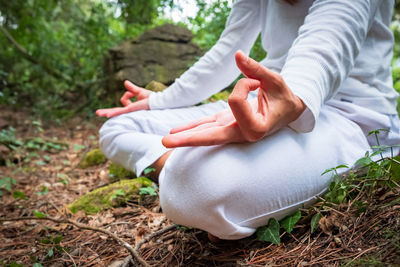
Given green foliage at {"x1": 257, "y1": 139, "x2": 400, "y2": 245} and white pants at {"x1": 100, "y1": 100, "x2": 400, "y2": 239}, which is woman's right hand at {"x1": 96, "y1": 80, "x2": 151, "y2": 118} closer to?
white pants at {"x1": 100, "y1": 100, "x2": 400, "y2": 239}

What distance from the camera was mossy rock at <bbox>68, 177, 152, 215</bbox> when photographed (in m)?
1.62

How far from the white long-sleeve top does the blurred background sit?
71.4 inches

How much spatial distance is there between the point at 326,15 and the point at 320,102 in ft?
1.10

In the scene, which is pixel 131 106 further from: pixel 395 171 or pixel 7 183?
pixel 395 171

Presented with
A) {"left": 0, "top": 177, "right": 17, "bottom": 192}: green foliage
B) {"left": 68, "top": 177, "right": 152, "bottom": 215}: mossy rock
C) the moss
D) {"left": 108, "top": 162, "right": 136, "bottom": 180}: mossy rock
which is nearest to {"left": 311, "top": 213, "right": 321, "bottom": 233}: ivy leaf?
the moss

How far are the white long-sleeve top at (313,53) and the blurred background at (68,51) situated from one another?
1.81m

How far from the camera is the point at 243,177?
0.84 m

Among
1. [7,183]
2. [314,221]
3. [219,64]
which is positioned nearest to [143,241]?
[314,221]

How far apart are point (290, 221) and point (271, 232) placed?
77 mm

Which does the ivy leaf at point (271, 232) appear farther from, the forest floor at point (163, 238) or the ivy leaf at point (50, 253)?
the ivy leaf at point (50, 253)

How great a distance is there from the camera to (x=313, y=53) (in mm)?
940

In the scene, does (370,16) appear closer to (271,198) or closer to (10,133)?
(271,198)

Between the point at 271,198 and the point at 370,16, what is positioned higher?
the point at 370,16

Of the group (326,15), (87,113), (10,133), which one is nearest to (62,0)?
(87,113)
